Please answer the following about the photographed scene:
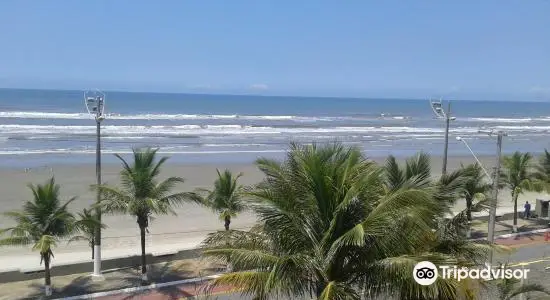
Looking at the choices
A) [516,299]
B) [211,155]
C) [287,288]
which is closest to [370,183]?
[287,288]

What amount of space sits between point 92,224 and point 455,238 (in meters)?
10.3

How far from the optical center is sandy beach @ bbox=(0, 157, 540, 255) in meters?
22.5

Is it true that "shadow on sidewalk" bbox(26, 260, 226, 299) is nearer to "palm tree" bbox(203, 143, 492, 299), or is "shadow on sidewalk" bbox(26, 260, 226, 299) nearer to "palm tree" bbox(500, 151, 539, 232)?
"palm tree" bbox(203, 143, 492, 299)

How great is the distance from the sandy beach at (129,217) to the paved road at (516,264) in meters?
5.14

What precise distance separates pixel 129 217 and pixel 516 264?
53.6ft

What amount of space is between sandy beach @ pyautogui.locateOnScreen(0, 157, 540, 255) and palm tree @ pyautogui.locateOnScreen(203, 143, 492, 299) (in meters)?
13.4

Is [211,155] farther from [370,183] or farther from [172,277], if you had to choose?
[370,183]

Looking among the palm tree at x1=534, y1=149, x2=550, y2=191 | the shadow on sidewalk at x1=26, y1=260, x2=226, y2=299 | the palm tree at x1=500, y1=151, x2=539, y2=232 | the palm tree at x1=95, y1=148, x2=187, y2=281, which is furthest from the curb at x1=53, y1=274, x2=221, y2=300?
the palm tree at x1=534, y1=149, x2=550, y2=191

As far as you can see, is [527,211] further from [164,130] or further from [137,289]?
[164,130]

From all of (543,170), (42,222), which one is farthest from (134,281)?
(543,170)

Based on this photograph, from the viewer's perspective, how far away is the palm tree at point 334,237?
7.71 metres

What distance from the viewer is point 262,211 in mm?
8445

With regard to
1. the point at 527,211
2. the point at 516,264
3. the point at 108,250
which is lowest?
the point at 108,250

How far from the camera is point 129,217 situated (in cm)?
2533
